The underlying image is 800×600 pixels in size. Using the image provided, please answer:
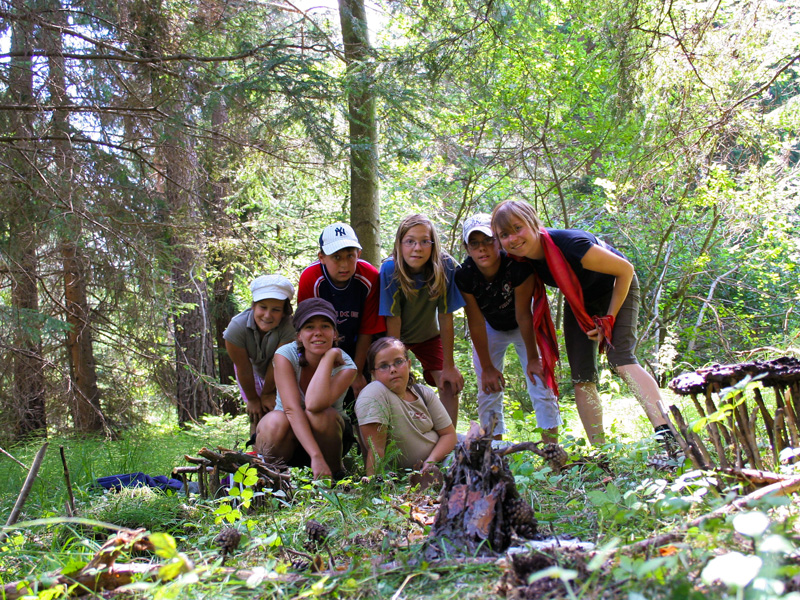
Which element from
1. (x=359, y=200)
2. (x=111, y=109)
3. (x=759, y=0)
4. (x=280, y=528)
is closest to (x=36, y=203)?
(x=111, y=109)

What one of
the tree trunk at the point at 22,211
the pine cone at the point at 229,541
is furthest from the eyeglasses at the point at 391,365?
the tree trunk at the point at 22,211

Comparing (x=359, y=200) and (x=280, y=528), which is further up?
(x=359, y=200)

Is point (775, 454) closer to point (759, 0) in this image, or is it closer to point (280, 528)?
point (280, 528)

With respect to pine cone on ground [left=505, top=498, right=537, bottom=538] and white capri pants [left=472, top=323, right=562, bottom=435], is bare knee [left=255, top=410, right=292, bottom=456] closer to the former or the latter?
white capri pants [left=472, top=323, right=562, bottom=435]

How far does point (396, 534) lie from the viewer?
211 centimetres

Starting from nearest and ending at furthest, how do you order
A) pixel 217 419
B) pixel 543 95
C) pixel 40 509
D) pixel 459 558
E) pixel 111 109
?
1. pixel 459 558
2. pixel 40 509
3. pixel 111 109
4. pixel 217 419
5. pixel 543 95

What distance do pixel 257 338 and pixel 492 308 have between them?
1664 mm

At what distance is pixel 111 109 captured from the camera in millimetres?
5219

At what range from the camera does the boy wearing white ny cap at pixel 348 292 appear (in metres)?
4.18

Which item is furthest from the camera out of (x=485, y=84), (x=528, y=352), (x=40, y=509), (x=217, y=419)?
(x=217, y=419)

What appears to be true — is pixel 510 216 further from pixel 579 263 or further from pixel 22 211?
pixel 22 211

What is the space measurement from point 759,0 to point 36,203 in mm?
6795

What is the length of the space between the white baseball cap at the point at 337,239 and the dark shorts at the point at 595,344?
1.54 meters

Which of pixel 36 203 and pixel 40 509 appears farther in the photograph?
pixel 36 203
